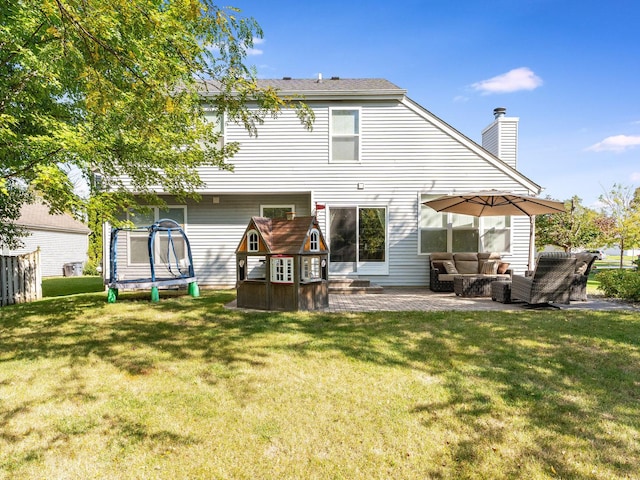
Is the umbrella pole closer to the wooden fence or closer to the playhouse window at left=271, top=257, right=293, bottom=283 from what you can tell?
the playhouse window at left=271, top=257, right=293, bottom=283

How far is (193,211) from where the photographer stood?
473 inches

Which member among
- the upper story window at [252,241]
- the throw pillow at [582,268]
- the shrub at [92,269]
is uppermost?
the upper story window at [252,241]

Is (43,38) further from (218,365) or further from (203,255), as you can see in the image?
(203,255)

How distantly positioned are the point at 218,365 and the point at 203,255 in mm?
8122

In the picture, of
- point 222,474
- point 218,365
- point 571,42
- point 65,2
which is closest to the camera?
point 222,474

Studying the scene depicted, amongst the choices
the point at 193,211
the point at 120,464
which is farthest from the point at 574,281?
the point at 193,211

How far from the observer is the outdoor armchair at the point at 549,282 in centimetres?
741

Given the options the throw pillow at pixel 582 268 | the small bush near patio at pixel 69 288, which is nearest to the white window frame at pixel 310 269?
the throw pillow at pixel 582 268

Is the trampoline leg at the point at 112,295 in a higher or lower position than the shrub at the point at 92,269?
higher

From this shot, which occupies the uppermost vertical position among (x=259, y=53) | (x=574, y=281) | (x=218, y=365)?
(x=259, y=53)

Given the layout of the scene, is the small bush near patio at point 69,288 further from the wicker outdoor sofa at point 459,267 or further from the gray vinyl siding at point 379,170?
the wicker outdoor sofa at point 459,267

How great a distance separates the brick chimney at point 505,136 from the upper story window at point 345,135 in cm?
487

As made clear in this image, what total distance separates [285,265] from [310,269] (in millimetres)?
586

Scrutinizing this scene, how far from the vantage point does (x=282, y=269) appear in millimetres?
7469
